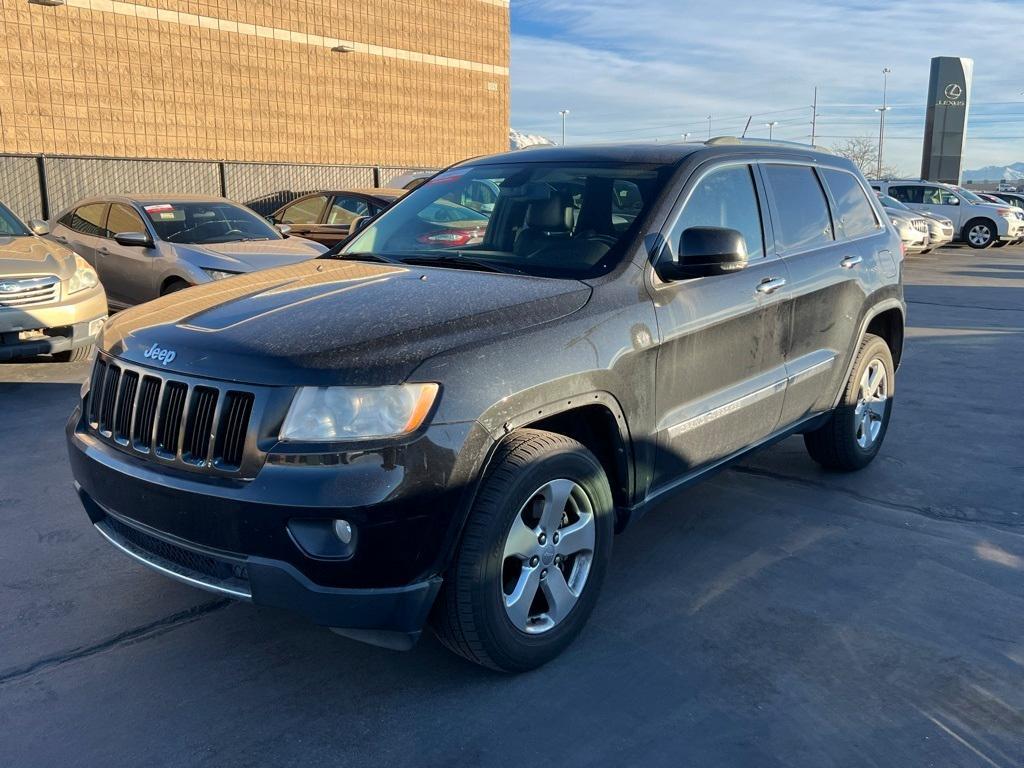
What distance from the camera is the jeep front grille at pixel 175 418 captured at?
2.73 m

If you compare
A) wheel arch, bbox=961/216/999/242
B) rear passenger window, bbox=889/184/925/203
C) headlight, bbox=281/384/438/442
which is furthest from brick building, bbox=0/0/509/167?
headlight, bbox=281/384/438/442

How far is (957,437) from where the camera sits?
6.12m

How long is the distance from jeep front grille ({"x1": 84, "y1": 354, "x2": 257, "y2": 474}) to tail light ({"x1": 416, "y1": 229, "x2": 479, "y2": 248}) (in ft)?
5.07

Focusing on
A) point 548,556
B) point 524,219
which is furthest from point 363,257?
point 548,556

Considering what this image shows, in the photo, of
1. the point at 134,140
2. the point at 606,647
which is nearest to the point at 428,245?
the point at 606,647

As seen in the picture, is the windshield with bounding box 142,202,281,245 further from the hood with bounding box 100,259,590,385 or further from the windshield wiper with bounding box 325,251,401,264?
the hood with bounding box 100,259,590,385

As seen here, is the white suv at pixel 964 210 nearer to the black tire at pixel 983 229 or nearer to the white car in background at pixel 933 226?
the black tire at pixel 983 229

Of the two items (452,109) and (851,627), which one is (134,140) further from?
(851,627)

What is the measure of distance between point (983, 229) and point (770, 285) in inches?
964

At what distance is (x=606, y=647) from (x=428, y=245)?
6.47ft

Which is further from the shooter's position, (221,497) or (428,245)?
(428,245)

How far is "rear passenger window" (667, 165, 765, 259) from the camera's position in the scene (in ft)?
12.6

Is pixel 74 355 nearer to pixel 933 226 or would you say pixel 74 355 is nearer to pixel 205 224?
pixel 205 224

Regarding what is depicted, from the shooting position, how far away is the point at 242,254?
8.98 meters
